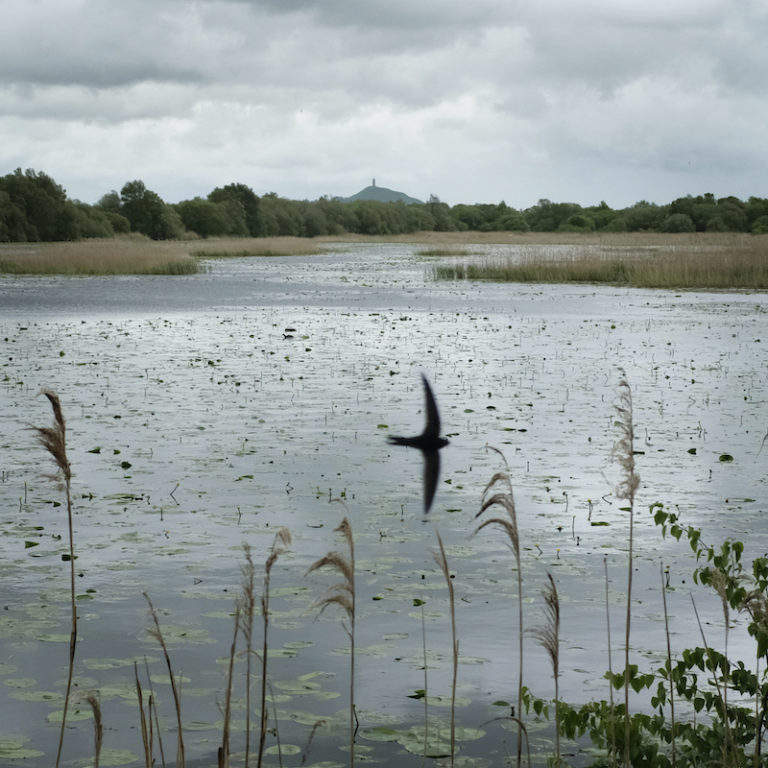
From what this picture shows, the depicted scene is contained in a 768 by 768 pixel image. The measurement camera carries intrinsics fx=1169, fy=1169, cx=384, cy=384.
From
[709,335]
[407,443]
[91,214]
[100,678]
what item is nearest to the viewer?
[100,678]

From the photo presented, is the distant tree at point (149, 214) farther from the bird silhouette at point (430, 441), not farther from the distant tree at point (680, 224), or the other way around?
the bird silhouette at point (430, 441)

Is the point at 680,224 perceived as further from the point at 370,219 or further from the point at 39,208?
the point at 39,208

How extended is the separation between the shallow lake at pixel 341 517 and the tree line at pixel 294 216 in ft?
238

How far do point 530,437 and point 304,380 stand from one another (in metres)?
5.40

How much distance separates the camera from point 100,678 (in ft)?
17.1

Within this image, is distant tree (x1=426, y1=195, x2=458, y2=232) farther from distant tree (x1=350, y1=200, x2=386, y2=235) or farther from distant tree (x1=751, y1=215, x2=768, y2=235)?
distant tree (x1=751, y1=215, x2=768, y2=235)

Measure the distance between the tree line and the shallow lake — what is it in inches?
2855

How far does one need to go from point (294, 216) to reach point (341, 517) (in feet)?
411

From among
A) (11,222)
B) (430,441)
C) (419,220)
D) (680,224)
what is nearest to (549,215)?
(419,220)

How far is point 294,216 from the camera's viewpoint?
132000 millimetres

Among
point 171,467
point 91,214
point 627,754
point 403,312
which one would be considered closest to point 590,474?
point 171,467

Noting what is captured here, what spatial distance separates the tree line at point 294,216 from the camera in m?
90.1

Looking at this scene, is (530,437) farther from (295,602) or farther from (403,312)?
Answer: (403,312)

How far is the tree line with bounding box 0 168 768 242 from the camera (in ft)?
296
